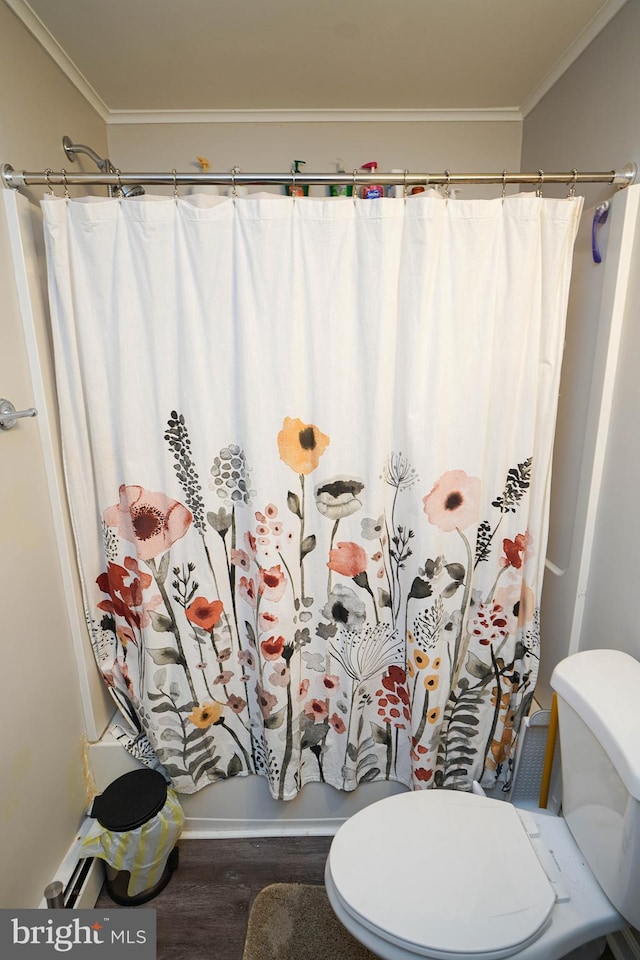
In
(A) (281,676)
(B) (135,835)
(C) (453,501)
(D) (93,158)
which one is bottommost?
(B) (135,835)

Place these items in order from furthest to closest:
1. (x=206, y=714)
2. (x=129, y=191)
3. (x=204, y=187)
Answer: (x=204, y=187), (x=206, y=714), (x=129, y=191)

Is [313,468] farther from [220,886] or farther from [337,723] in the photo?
[220,886]

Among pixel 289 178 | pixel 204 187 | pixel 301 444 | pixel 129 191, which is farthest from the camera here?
pixel 204 187

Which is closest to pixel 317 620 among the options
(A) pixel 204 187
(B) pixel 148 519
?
(B) pixel 148 519

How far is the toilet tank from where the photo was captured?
0.93 meters

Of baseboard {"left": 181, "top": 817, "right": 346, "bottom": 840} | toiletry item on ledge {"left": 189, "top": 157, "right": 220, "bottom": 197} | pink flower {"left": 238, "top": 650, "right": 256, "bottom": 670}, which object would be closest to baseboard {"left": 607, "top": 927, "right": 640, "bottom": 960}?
baseboard {"left": 181, "top": 817, "right": 346, "bottom": 840}

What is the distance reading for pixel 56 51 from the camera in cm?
134

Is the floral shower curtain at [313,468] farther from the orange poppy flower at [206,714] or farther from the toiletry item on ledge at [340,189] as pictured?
the toiletry item on ledge at [340,189]

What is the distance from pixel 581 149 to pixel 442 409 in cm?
86

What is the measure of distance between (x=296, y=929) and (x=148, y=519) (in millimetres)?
1220

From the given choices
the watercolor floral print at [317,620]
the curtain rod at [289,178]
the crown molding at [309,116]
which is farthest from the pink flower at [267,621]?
the crown molding at [309,116]

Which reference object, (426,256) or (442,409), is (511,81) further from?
(442,409)

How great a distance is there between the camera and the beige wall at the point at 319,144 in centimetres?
172

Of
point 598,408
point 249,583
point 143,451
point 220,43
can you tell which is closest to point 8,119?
point 220,43
